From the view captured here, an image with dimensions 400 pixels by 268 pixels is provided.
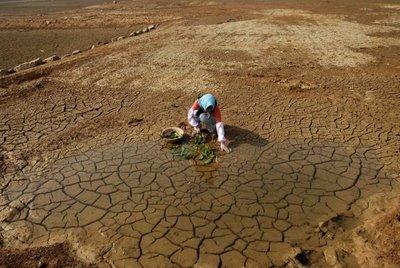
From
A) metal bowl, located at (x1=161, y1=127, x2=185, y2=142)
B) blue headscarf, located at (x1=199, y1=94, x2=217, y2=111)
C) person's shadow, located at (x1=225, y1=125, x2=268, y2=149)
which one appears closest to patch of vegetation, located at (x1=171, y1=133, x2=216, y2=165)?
metal bowl, located at (x1=161, y1=127, x2=185, y2=142)

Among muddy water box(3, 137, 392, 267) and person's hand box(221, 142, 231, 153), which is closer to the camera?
muddy water box(3, 137, 392, 267)

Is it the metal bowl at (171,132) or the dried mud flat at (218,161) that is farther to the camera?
the metal bowl at (171,132)

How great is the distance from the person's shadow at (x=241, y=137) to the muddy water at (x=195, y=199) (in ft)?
0.32

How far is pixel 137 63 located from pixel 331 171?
686cm

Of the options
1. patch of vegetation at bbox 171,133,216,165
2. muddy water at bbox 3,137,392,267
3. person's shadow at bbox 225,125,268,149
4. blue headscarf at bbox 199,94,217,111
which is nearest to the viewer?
muddy water at bbox 3,137,392,267

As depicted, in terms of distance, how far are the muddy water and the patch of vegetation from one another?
0.18m

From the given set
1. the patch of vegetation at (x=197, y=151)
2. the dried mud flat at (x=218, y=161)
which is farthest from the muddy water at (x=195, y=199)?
the patch of vegetation at (x=197, y=151)

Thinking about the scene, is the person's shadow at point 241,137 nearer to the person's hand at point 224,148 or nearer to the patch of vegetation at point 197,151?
the person's hand at point 224,148

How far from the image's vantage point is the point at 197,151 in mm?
6711

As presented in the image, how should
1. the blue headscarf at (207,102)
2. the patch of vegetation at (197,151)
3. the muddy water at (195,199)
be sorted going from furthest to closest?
1. the blue headscarf at (207,102)
2. the patch of vegetation at (197,151)
3. the muddy water at (195,199)

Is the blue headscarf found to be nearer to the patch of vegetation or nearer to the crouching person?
the crouching person

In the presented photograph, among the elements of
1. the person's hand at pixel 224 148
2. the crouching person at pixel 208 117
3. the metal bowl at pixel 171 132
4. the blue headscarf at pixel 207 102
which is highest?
the blue headscarf at pixel 207 102

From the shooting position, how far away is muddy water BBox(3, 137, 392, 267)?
4711mm

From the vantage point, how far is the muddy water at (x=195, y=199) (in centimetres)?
471
